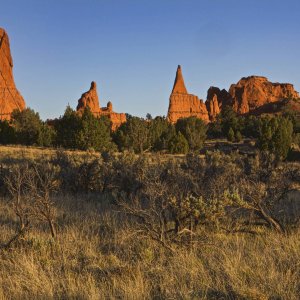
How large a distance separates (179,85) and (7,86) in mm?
71016

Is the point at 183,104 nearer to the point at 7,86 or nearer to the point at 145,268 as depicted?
the point at 7,86

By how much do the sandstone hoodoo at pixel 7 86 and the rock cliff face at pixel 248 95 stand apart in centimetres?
7237

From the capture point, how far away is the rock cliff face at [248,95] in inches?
5822

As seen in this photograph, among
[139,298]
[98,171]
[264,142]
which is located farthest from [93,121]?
[139,298]

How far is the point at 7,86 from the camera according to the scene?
367 ft

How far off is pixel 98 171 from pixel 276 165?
733 cm

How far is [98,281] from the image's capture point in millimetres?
4570

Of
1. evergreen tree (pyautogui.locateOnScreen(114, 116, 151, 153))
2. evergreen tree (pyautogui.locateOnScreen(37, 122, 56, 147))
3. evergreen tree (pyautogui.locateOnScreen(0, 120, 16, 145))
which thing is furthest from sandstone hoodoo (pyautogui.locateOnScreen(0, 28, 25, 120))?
evergreen tree (pyautogui.locateOnScreen(114, 116, 151, 153))

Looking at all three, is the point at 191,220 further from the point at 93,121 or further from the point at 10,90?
the point at 10,90

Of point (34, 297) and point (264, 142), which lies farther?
point (264, 142)

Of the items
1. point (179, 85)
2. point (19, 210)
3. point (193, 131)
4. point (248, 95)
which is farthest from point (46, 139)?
point (248, 95)

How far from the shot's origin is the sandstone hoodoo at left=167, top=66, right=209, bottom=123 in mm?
139625

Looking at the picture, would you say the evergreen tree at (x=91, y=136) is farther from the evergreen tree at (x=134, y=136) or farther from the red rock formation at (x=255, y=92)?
the red rock formation at (x=255, y=92)

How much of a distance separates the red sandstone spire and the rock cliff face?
11.8 metres
